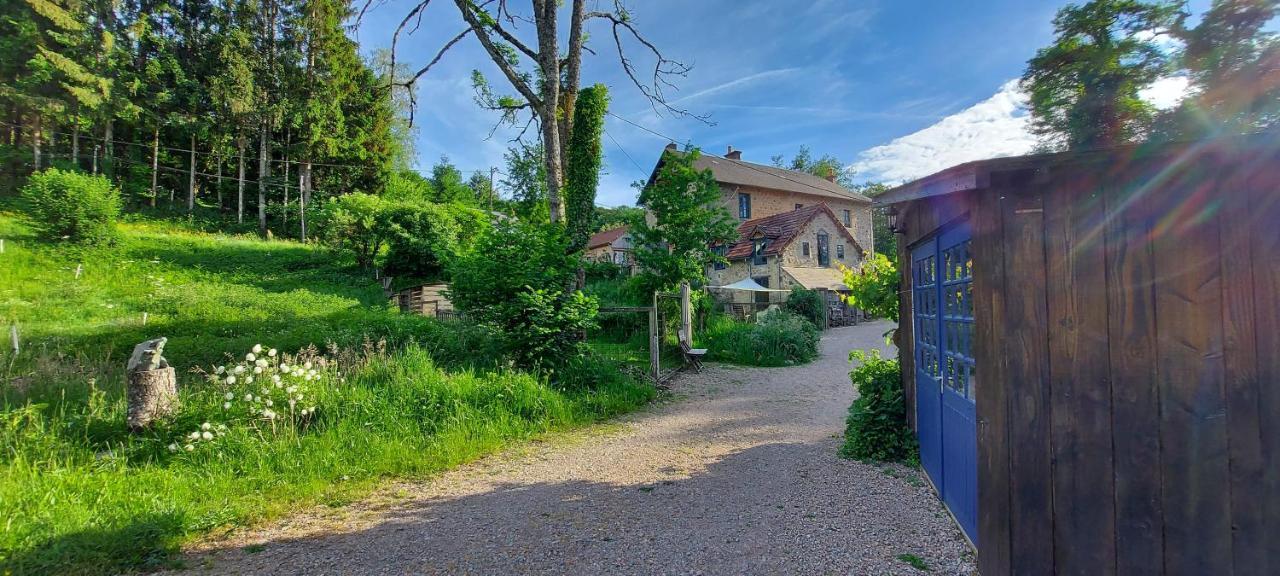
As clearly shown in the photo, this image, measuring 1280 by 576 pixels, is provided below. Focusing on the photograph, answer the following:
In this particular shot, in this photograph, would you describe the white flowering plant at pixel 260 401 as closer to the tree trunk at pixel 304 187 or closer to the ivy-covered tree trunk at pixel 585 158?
the ivy-covered tree trunk at pixel 585 158

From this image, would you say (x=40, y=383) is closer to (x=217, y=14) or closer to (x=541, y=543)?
(x=541, y=543)

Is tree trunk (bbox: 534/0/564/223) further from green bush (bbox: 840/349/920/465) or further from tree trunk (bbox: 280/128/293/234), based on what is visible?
tree trunk (bbox: 280/128/293/234)

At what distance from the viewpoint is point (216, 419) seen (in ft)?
16.8

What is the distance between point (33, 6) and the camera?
25359 mm

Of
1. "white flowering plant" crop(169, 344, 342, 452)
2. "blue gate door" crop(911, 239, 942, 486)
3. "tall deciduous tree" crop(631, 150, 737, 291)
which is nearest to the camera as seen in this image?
"blue gate door" crop(911, 239, 942, 486)

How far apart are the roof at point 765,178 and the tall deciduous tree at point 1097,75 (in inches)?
794

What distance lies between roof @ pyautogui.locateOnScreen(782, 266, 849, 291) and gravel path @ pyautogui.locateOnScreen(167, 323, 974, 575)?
717 inches

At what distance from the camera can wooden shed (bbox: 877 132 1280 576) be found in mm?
2215

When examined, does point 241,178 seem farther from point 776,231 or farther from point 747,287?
point 776,231

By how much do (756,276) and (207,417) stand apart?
73.6ft

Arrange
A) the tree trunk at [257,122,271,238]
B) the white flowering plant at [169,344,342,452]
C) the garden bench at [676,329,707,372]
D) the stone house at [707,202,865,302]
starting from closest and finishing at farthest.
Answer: the white flowering plant at [169,344,342,452] → the garden bench at [676,329,707,372] → the stone house at [707,202,865,302] → the tree trunk at [257,122,271,238]

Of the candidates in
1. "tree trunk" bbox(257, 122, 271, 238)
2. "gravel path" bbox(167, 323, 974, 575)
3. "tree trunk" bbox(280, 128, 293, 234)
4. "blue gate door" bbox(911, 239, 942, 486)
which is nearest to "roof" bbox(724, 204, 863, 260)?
"gravel path" bbox(167, 323, 974, 575)

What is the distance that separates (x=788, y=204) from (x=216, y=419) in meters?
32.8

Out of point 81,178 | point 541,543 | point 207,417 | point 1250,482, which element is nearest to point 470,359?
point 207,417
